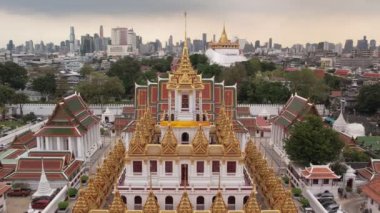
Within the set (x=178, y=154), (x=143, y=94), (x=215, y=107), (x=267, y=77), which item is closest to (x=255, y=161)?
(x=178, y=154)

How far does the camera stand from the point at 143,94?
36.2 metres

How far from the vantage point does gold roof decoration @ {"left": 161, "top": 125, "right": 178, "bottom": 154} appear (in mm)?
21656

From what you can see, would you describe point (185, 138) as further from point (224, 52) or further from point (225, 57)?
point (224, 52)

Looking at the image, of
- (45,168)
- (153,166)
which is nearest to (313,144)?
(153,166)

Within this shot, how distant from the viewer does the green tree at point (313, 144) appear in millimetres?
27812

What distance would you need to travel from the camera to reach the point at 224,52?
96625 mm

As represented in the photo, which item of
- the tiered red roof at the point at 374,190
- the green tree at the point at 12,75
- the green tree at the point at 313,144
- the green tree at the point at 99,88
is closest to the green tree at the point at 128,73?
the green tree at the point at 99,88

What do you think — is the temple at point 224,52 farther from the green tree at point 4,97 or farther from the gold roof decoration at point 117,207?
the gold roof decoration at point 117,207

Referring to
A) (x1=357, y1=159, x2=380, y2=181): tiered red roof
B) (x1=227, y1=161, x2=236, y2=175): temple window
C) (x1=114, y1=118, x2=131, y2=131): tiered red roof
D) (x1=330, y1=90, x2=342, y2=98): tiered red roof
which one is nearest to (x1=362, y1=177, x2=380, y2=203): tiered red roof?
(x1=357, y1=159, x2=380, y2=181): tiered red roof

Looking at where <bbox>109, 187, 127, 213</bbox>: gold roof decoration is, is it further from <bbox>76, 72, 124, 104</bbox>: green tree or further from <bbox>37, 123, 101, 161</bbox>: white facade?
<bbox>76, 72, 124, 104</bbox>: green tree

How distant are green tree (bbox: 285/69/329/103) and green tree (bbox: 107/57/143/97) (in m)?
24.6

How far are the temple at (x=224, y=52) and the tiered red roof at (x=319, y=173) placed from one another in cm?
6241

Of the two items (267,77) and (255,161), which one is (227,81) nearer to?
(267,77)

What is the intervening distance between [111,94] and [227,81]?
17.6 m
